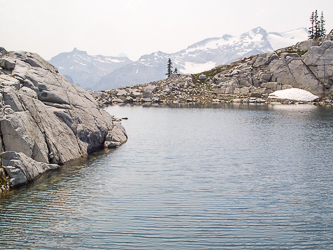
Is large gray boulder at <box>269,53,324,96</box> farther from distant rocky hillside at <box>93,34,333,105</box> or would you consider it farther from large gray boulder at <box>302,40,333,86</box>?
large gray boulder at <box>302,40,333,86</box>

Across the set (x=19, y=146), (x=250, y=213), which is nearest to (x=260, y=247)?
(x=250, y=213)

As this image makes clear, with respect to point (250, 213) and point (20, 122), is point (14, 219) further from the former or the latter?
point (250, 213)

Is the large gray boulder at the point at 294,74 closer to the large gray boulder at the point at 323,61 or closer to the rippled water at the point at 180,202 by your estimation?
the large gray boulder at the point at 323,61

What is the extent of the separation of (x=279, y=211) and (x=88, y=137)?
26.9 m

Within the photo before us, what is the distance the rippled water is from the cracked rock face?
283 centimetres

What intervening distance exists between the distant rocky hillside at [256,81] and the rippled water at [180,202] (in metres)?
108

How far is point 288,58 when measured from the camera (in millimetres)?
139875

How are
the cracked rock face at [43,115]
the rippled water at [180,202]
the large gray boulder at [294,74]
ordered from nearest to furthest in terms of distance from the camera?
the rippled water at [180,202] < the cracked rock face at [43,115] < the large gray boulder at [294,74]

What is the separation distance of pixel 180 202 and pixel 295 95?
130 meters

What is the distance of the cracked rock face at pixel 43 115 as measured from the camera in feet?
90.7

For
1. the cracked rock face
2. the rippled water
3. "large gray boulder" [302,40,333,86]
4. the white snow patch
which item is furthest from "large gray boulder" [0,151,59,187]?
"large gray boulder" [302,40,333,86]

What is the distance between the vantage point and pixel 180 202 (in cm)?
2191

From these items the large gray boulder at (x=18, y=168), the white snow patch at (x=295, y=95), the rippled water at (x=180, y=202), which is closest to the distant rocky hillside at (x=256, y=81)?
the white snow patch at (x=295, y=95)

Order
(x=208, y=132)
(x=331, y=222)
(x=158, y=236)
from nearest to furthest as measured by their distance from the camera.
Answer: (x=158, y=236)
(x=331, y=222)
(x=208, y=132)
